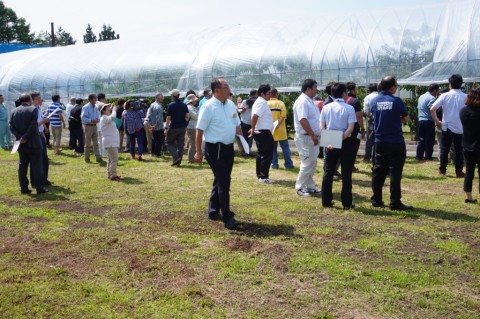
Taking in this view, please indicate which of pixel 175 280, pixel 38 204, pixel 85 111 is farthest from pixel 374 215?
pixel 85 111

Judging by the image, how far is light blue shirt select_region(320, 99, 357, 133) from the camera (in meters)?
7.24

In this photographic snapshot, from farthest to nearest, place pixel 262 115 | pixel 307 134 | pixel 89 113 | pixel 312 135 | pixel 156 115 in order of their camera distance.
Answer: pixel 156 115
pixel 89 113
pixel 262 115
pixel 307 134
pixel 312 135

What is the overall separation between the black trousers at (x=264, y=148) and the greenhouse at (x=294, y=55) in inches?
256

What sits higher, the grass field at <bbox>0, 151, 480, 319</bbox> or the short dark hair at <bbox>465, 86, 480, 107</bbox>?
the short dark hair at <bbox>465, 86, 480, 107</bbox>

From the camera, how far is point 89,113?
1322 centimetres

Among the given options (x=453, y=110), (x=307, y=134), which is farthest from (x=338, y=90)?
(x=453, y=110)

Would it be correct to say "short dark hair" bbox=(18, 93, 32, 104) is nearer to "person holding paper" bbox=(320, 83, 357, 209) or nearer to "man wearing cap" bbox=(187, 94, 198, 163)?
Result: "man wearing cap" bbox=(187, 94, 198, 163)

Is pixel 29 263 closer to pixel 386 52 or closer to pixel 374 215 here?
pixel 374 215

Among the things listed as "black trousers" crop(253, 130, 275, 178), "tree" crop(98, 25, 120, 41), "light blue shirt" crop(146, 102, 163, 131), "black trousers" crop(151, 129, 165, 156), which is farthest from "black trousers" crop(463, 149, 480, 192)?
"tree" crop(98, 25, 120, 41)

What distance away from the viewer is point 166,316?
391 centimetres

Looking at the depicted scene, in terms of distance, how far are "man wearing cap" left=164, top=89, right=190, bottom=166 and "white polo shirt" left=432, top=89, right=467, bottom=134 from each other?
6.07 m

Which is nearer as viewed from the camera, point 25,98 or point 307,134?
point 307,134

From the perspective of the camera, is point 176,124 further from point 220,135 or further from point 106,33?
point 106,33

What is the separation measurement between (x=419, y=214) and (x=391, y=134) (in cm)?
115
